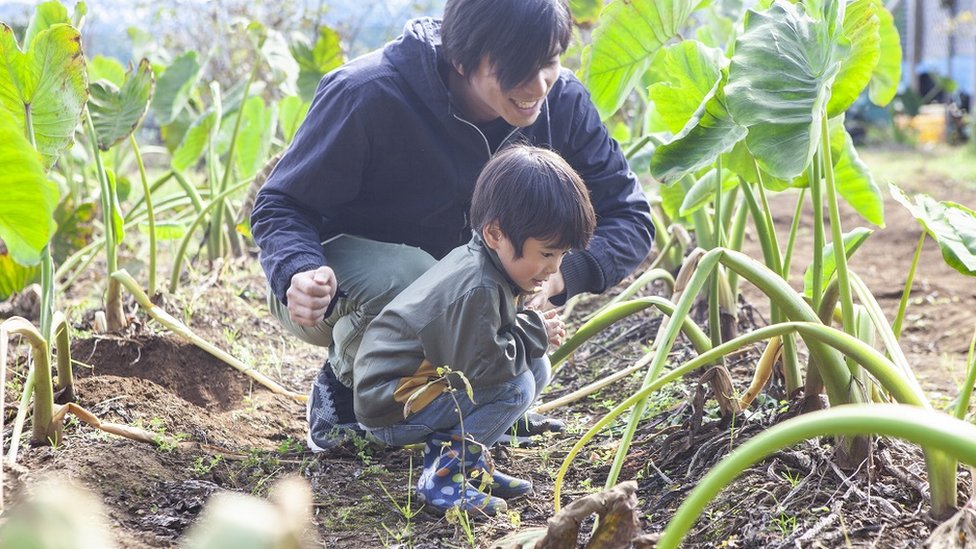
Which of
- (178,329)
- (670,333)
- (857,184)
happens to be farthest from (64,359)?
(857,184)

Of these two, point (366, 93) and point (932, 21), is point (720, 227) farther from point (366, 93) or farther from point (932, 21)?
point (932, 21)

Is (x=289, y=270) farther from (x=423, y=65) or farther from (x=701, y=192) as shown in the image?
(x=701, y=192)

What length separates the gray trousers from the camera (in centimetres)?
196

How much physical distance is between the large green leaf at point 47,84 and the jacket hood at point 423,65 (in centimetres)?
59

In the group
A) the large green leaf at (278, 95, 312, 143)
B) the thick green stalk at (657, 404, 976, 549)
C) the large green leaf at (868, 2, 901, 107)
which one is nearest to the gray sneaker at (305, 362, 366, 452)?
the thick green stalk at (657, 404, 976, 549)

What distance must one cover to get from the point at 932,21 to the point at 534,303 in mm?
11487

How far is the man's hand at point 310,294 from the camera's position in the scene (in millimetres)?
1746

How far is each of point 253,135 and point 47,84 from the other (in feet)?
6.62

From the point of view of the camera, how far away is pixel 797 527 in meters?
1.45

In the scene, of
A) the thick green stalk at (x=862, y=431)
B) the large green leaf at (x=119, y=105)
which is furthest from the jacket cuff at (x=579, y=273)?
Result: the large green leaf at (x=119, y=105)

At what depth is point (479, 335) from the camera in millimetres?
1674

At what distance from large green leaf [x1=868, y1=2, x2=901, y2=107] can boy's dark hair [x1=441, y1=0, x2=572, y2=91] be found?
3.59ft

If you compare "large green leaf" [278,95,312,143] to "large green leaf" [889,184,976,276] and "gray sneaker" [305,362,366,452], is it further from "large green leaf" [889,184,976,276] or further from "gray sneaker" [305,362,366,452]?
"large green leaf" [889,184,976,276]

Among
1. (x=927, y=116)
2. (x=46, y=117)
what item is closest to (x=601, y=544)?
(x=46, y=117)
